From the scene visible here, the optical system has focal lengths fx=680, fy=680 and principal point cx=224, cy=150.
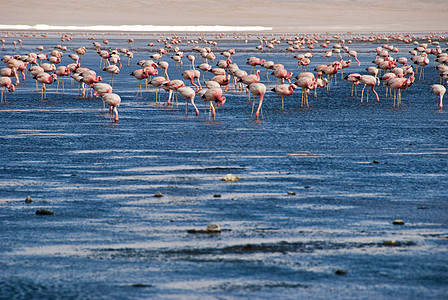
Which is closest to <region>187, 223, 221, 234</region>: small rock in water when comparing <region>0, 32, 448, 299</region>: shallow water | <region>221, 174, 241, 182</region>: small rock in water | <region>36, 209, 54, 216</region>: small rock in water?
<region>0, 32, 448, 299</region>: shallow water

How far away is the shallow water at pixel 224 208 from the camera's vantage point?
6164 millimetres

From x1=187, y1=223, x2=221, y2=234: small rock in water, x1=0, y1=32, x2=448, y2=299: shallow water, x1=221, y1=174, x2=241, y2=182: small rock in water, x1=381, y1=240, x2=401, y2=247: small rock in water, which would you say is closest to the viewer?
x1=0, y1=32, x2=448, y2=299: shallow water

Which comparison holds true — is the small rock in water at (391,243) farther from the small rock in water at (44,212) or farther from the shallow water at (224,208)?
the small rock in water at (44,212)

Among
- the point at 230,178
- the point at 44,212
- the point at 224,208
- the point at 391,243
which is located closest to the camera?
the point at 391,243

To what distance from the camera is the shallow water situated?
616 cm

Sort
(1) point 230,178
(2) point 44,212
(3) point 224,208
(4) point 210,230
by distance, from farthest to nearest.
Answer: (1) point 230,178 → (3) point 224,208 → (2) point 44,212 → (4) point 210,230

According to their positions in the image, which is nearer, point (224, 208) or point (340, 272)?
point (340, 272)

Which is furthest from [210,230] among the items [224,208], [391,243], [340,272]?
[391,243]

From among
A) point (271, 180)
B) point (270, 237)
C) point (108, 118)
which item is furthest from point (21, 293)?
point (108, 118)

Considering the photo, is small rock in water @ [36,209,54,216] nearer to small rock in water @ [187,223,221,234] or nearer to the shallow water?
the shallow water

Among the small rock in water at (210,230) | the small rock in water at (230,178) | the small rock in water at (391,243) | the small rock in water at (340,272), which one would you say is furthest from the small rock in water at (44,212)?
the small rock in water at (391,243)

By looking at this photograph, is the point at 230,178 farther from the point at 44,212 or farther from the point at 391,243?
the point at 391,243

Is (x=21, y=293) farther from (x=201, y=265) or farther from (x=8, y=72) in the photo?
(x=8, y=72)

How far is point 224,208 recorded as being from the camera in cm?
875
